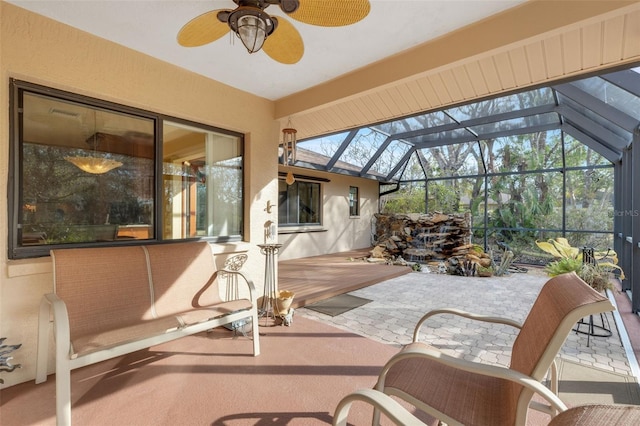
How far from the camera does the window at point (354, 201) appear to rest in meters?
9.88

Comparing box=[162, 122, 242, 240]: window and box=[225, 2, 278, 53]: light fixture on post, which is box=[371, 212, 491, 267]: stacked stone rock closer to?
box=[162, 122, 242, 240]: window

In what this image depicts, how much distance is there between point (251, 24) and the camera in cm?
155

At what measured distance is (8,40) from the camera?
6.73 feet

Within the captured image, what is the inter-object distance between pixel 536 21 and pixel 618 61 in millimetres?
862

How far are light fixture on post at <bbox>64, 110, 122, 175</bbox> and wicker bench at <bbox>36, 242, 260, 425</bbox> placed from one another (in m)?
0.74

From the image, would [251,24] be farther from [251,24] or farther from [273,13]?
[273,13]

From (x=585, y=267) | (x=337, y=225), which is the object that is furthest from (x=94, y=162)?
(x=337, y=225)

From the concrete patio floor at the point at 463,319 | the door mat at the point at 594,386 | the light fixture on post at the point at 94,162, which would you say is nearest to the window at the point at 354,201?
the concrete patio floor at the point at 463,319

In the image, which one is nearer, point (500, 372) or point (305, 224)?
point (500, 372)

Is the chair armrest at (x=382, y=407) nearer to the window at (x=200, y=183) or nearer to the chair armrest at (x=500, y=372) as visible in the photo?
the chair armrest at (x=500, y=372)

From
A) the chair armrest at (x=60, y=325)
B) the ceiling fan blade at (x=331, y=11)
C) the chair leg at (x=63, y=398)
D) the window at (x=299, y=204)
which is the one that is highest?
the ceiling fan blade at (x=331, y=11)

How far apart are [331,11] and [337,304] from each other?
11.6 feet

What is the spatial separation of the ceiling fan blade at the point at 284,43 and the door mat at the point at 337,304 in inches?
116

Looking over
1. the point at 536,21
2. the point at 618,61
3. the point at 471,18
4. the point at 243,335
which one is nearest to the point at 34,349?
the point at 243,335
